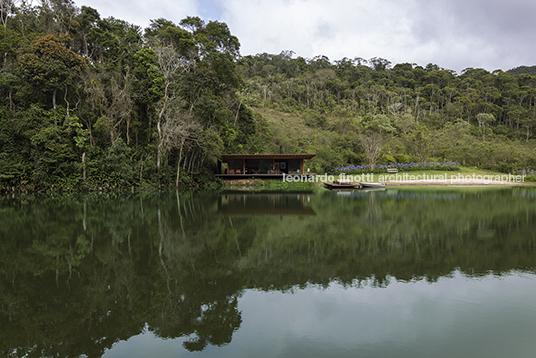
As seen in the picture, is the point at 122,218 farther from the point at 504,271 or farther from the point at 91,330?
the point at 504,271

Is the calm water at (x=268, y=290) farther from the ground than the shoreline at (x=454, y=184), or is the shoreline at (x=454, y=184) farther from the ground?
the shoreline at (x=454, y=184)

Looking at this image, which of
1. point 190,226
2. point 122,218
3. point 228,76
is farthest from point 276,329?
point 228,76

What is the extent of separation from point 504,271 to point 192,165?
78.1ft

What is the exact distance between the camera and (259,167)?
2903 centimetres

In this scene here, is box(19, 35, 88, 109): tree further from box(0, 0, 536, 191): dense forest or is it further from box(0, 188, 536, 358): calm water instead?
box(0, 188, 536, 358): calm water

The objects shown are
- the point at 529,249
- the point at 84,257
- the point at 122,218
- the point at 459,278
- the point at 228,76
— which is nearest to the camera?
the point at 459,278

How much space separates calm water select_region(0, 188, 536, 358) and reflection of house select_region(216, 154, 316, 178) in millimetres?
18086

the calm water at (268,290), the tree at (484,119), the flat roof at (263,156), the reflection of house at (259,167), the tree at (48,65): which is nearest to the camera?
the calm water at (268,290)

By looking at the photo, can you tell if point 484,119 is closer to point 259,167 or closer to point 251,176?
point 259,167

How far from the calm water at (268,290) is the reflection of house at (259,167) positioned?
712 inches

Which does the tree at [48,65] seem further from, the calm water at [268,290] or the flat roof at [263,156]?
the calm water at [268,290]

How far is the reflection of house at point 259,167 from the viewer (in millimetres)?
27517

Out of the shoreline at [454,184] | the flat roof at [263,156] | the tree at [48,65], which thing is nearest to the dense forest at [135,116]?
the tree at [48,65]

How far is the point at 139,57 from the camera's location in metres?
25.0
